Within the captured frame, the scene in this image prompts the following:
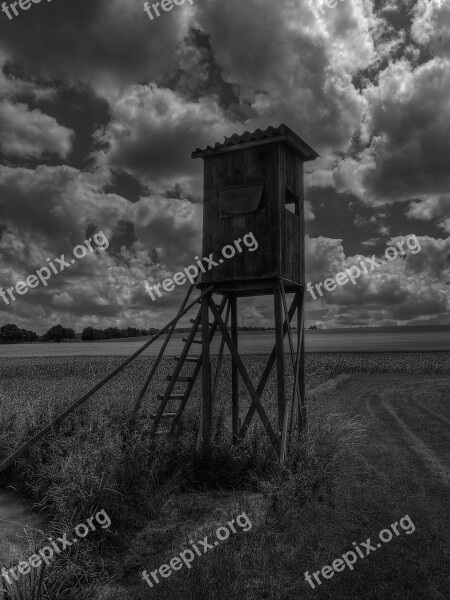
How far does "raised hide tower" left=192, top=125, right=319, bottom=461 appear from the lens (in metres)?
11.2

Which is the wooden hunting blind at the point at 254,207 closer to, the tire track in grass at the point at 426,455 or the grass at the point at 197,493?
the grass at the point at 197,493

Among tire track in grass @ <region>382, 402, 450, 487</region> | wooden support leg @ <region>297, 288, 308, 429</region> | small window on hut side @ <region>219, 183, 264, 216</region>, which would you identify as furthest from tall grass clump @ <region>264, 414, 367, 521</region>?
small window on hut side @ <region>219, 183, 264, 216</region>

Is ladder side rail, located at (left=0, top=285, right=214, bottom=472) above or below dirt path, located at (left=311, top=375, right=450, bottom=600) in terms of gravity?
above

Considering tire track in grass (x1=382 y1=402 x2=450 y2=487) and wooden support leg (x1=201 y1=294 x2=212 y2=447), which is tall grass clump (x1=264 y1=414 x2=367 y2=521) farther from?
wooden support leg (x1=201 y1=294 x2=212 y2=447)

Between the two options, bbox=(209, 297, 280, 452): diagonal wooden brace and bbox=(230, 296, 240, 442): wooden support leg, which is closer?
bbox=(209, 297, 280, 452): diagonal wooden brace

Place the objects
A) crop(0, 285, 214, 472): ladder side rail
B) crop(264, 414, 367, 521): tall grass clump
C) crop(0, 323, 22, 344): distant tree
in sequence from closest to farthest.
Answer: crop(264, 414, 367, 521): tall grass clump → crop(0, 285, 214, 472): ladder side rail → crop(0, 323, 22, 344): distant tree

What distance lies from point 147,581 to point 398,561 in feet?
11.3

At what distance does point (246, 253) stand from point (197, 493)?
5.14 metres

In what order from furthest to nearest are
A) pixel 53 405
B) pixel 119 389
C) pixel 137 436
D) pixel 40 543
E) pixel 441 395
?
pixel 441 395 → pixel 119 389 → pixel 53 405 → pixel 137 436 → pixel 40 543

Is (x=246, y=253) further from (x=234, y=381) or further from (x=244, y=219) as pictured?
(x=234, y=381)

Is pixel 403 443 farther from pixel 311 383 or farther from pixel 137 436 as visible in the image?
pixel 311 383

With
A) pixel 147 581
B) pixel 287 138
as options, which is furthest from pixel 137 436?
pixel 287 138

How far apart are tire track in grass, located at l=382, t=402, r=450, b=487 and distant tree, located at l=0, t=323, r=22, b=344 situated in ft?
398

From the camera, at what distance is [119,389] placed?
21.8 m
